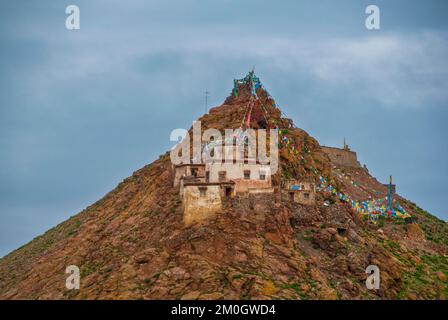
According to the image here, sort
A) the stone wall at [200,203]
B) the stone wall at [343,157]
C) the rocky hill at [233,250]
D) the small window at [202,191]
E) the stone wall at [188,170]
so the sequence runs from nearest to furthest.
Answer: the rocky hill at [233,250] → the stone wall at [200,203] → the small window at [202,191] → the stone wall at [188,170] → the stone wall at [343,157]

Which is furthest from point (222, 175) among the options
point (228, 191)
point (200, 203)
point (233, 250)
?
point (233, 250)

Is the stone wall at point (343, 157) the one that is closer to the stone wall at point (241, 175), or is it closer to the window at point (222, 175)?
the stone wall at point (241, 175)

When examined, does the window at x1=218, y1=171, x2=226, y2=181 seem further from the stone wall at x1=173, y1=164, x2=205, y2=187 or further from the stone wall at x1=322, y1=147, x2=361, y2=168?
the stone wall at x1=322, y1=147, x2=361, y2=168

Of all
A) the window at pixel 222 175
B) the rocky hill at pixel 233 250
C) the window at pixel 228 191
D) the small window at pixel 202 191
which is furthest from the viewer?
the window at pixel 222 175

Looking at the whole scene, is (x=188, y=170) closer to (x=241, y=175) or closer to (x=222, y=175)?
(x=222, y=175)

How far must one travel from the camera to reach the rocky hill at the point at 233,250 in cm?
8575

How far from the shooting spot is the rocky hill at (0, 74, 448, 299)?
3376 inches

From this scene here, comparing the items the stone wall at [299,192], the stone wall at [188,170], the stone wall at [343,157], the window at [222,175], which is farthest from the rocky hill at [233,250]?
the stone wall at [343,157]

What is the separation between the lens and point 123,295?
84.5 meters

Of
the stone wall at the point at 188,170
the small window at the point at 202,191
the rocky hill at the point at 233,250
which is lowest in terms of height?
the rocky hill at the point at 233,250

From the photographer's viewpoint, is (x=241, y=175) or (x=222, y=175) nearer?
(x=241, y=175)

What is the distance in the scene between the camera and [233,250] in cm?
→ 8794

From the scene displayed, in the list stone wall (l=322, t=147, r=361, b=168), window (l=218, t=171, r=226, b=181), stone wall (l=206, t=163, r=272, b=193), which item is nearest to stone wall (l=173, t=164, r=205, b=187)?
stone wall (l=206, t=163, r=272, b=193)
